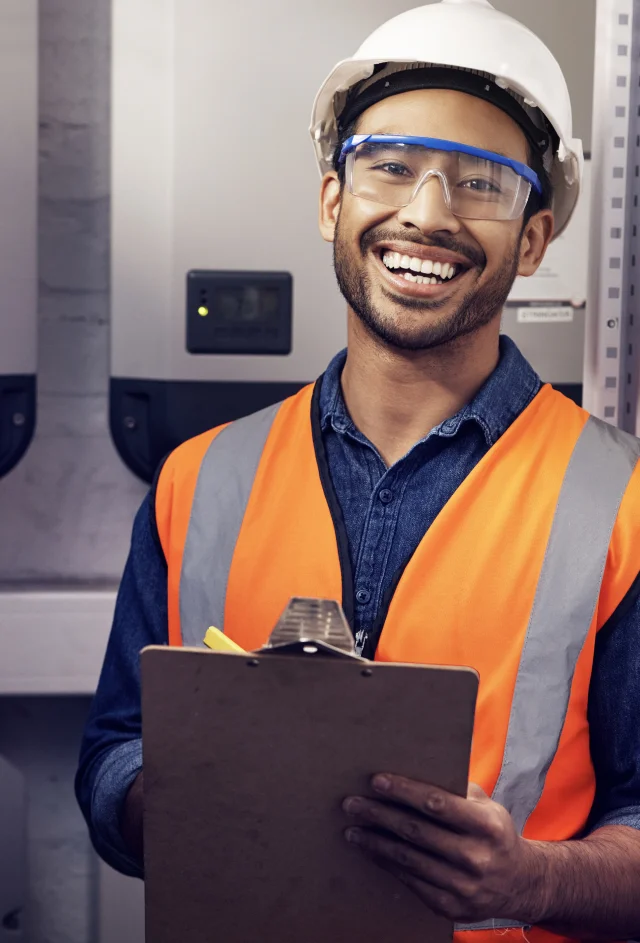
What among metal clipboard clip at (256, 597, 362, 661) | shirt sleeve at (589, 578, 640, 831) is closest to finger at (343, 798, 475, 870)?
metal clipboard clip at (256, 597, 362, 661)

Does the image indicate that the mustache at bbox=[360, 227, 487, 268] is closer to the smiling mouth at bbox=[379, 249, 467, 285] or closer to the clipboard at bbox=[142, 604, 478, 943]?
the smiling mouth at bbox=[379, 249, 467, 285]

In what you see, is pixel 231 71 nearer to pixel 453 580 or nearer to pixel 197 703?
pixel 453 580

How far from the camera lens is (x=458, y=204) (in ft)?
3.99

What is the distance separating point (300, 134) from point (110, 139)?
1.16 ft

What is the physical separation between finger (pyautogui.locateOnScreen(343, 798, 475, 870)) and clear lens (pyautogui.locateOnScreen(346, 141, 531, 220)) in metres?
0.70

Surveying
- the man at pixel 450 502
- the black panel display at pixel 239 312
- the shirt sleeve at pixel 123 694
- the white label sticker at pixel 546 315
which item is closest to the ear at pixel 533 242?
the man at pixel 450 502

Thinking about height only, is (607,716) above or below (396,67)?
below

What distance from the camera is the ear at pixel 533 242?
135 cm

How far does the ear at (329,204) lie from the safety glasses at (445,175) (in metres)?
0.13

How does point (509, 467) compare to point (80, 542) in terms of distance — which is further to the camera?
point (80, 542)

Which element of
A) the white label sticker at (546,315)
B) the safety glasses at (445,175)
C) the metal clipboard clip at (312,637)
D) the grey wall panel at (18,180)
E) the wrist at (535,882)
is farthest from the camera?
the white label sticker at (546,315)

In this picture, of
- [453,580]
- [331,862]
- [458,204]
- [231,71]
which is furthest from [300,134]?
[331,862]

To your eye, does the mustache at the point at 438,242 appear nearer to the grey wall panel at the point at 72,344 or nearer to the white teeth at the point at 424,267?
the white teeth at the point at 424,267

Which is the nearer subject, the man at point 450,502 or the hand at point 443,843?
the hand at point 443,843
